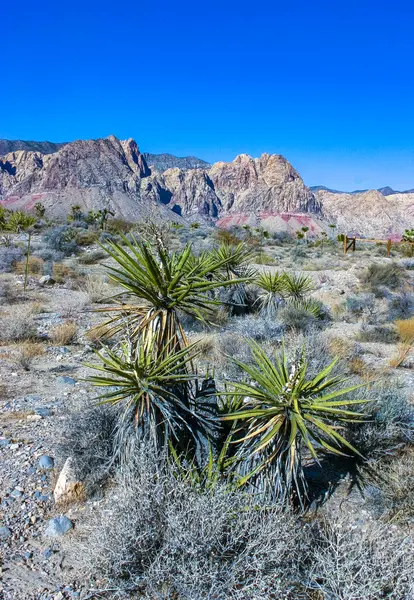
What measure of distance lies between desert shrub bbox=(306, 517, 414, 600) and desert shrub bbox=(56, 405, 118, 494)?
1.92m

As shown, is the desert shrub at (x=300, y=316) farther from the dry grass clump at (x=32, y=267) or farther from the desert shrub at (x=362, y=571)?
the dry grass clump at (x=32, y=267)

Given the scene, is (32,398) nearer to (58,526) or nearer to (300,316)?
(58,526)

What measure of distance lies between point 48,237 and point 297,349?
23427 mm

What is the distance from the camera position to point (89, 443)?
4336mm

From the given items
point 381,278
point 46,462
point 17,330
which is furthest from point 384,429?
point 381,278

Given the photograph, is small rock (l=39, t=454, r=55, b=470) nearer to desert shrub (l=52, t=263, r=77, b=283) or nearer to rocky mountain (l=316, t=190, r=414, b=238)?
desert shrub (l=52, t=263, r=77, b=283)

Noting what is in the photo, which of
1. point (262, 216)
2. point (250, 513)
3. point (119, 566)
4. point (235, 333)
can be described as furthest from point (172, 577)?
point (262, 216)

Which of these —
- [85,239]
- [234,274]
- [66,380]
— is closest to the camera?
[66,380]

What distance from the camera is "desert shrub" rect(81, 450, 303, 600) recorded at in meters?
2.78

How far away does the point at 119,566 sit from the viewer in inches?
114

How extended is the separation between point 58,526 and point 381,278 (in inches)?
637

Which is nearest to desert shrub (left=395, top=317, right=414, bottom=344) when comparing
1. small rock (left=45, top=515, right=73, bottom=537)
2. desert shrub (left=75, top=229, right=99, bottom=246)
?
small rock (left=45, top=515, right=73, bottom=537)

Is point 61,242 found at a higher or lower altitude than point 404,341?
higher

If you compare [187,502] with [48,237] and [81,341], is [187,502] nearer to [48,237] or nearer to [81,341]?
[81,341]
